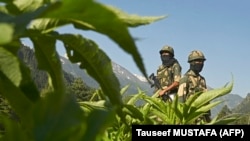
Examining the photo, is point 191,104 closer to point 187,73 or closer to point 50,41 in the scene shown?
point 50,41

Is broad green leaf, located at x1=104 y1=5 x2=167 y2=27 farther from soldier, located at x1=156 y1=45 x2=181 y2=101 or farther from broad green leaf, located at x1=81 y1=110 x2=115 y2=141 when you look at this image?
soldier, located at x1=156 y1=45 x2=181 y2=101

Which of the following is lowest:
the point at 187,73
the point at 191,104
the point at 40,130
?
the point at 40,130

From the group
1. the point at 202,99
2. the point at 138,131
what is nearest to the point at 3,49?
the point at 138,131

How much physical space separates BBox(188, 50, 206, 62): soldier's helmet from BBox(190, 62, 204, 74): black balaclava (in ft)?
0.35

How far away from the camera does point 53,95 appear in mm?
303

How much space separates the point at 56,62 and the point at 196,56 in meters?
6.22

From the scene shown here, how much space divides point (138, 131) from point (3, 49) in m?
0.87

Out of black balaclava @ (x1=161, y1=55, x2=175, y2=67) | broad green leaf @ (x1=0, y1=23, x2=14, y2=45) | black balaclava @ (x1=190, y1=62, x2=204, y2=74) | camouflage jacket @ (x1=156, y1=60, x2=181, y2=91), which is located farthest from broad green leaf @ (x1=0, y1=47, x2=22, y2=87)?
black balaclava @ (x1=161, y1=55, x2=175, y2=67)

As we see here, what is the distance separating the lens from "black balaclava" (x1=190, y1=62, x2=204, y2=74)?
622cm
